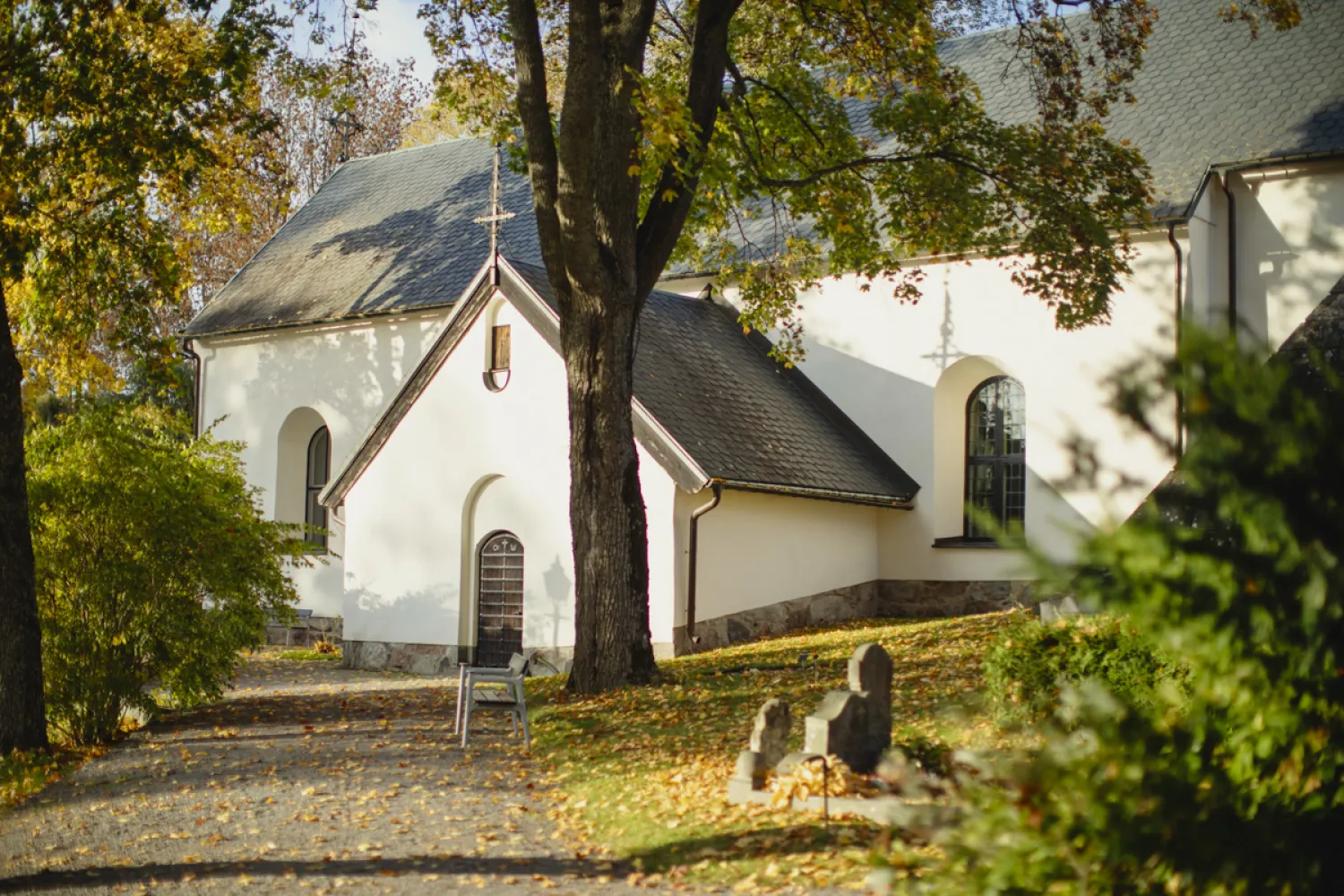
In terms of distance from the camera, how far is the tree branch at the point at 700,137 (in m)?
13.0

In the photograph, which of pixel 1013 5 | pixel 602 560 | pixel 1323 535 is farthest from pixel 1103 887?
pixel 1013 5

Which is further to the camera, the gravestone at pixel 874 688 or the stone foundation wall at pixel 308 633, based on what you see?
the stone foundation wall at pixel 308 633

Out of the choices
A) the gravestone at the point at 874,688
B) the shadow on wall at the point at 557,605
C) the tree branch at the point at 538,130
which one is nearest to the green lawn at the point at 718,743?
the gravestone at the point at 874,688

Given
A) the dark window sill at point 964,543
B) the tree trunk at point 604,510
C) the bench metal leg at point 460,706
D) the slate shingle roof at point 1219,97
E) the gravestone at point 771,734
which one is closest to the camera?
the gravestone at point 771,734

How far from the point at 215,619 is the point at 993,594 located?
12171 mm

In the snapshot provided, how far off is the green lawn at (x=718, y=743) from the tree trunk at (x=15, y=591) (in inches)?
178

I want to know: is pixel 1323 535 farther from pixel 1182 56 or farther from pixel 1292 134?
pixel 1182 56

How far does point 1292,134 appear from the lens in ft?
60.0

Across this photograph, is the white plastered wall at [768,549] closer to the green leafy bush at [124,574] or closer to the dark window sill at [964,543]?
the dark window sill at [964,543]

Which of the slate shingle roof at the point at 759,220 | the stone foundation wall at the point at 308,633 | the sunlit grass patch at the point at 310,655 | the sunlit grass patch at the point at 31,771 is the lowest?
the sunlit grass patch at the point at 31,771

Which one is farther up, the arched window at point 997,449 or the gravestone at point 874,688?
the arched window at point 997,449

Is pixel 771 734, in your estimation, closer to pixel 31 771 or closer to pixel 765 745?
pixel 765 745

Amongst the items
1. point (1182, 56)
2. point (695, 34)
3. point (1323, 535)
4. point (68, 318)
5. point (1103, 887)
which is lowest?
point (1103, 887)

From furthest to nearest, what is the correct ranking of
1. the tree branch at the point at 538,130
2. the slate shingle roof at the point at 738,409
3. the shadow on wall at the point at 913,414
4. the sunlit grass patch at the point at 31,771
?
the shadow on wall at the point at 913,414, the slate shingle roof at the point at 738,409, the tree branch at the point at 538,130, the sunlit grass patch at the point at 31,771
